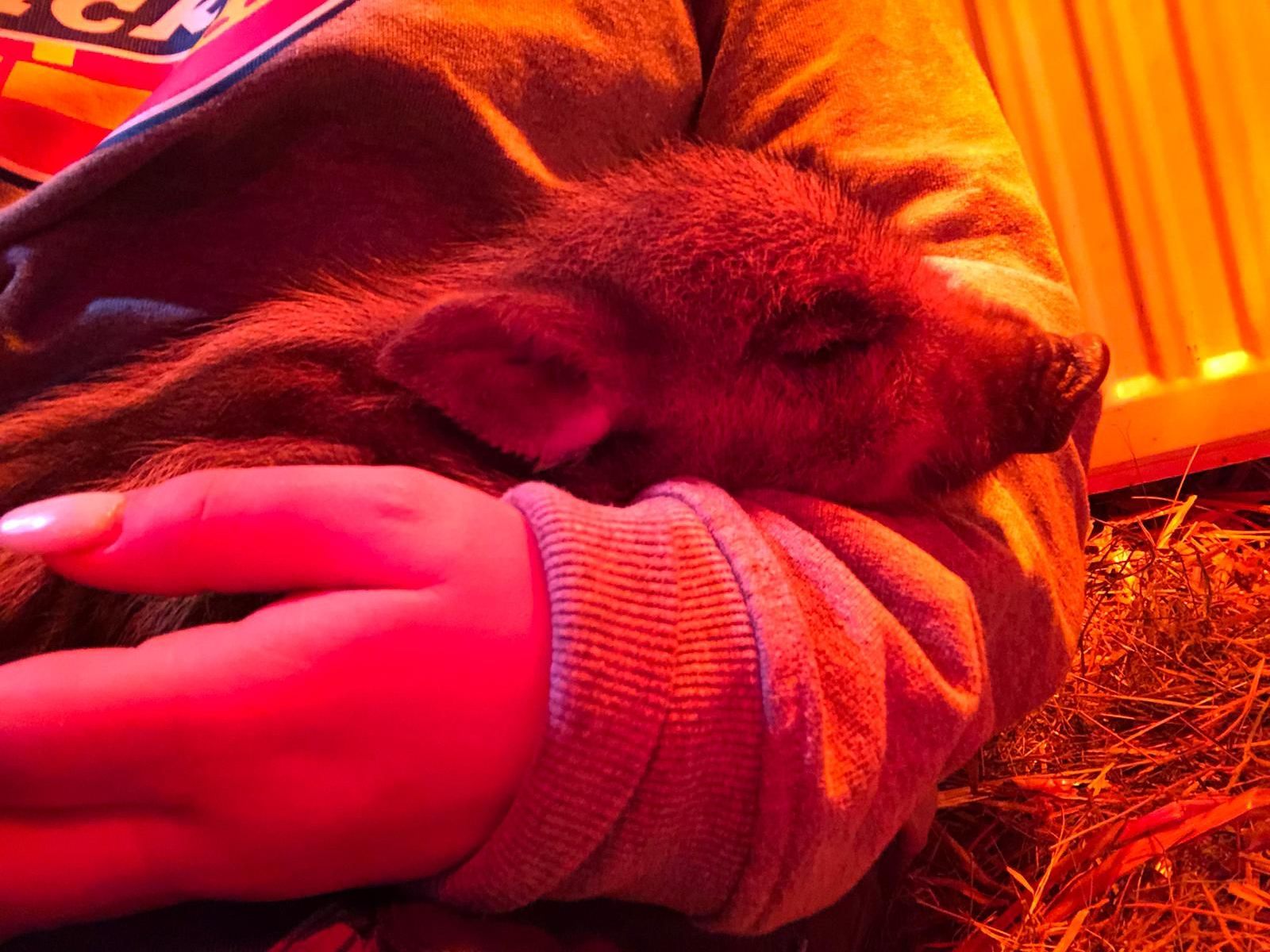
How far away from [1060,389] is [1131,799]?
75 centimetres

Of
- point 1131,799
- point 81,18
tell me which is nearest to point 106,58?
point 81,18

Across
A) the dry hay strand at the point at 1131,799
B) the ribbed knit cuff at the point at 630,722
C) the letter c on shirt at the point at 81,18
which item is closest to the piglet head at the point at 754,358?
the ribbed knit cuff at the point at 630,722

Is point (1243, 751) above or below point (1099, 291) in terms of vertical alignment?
below

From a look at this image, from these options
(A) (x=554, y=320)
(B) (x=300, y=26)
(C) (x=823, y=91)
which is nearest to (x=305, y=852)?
(A) (x=554, y=320)

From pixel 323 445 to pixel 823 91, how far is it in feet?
2.45

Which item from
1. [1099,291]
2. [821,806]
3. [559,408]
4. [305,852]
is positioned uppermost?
[559,408]

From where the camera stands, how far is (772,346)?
904 mm

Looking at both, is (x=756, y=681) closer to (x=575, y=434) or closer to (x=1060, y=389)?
(x=575, y=434)

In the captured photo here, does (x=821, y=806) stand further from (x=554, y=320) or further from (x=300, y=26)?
(x=300, y=26)

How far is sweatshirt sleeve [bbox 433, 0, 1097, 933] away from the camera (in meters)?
0.64

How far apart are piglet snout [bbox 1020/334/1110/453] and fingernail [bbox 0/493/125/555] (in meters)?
0.78

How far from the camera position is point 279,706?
591mm

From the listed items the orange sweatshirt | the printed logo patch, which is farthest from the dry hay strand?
the printed logo patch

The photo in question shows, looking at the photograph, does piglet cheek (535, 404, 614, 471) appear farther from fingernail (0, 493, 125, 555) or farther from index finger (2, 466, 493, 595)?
fingernail (0, 493, 125, 555)
